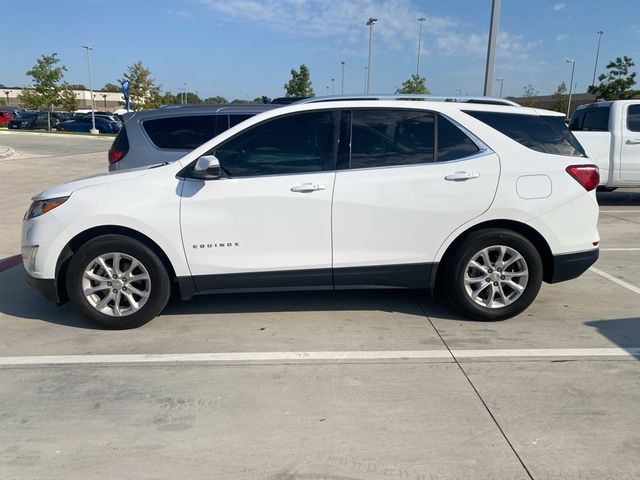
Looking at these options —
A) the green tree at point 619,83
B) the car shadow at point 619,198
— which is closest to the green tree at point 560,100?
the green tree at point 619,83

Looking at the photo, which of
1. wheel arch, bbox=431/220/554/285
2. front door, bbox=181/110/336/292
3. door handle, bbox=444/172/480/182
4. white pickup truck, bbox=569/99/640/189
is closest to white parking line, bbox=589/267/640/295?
wheel arch, bbox=431/220/554/285

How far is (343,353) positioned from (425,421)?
101cm

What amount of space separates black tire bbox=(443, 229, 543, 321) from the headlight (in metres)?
3.29

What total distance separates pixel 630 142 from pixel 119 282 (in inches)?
390

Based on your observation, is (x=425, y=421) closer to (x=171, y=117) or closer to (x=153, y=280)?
(x=153, y=280)

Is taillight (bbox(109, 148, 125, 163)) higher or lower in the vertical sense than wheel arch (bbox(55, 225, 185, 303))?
higher

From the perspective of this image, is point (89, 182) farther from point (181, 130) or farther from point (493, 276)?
point (493, 276)

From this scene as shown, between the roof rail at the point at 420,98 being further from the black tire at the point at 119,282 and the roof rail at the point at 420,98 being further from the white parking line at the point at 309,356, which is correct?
the white parking line at the point at 309,356

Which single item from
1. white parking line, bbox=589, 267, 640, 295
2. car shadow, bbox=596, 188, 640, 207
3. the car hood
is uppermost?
the car hood

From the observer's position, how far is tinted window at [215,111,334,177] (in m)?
4.31

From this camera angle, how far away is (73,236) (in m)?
4.24

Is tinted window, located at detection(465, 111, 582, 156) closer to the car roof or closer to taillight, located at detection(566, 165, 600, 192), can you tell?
taillight, located at detection(566, 165, 600, 192)

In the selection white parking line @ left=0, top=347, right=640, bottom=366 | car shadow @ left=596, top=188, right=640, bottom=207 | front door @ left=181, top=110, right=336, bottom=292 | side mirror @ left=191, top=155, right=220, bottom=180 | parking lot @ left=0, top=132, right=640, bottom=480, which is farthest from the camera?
car shadow @ left=596, top=188, right=640, bottom=207

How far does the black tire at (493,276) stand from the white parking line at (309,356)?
575mm
